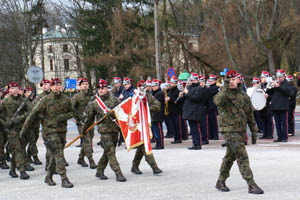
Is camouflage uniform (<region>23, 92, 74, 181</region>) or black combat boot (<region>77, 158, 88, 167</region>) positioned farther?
black combat boot (<region>77, 158, 88, 167</region>)

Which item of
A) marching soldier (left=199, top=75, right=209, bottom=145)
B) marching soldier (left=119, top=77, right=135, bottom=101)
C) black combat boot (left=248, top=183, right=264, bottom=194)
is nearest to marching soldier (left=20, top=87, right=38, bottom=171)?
marching soldier (left=119, top=77, right=135, bottom=101)

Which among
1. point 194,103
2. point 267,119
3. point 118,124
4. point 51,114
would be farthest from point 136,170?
point 267,119

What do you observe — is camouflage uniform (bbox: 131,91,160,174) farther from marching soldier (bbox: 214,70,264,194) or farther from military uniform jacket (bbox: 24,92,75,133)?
marching soldier (bbox: 214,70,264,194)

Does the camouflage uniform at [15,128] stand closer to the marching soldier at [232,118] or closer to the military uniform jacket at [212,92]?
the marching soldier at [232,118]

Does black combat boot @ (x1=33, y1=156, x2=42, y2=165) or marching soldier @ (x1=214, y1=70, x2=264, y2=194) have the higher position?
marching soldier @ (x1=214, y1=70, x2=264, y2=194)

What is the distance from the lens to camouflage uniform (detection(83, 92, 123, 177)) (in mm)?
9086

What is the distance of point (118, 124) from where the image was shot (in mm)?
9305

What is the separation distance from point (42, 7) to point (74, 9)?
3.63 meters

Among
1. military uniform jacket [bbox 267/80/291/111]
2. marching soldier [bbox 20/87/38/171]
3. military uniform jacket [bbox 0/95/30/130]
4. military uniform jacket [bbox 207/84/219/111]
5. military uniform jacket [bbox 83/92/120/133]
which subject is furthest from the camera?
military uniform jacket [bbox 207/84/219/111]

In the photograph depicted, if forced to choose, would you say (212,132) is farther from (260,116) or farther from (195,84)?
(195,84)

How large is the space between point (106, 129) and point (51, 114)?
3.47 ft

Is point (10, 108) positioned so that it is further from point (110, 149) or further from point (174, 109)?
point (174, 109)

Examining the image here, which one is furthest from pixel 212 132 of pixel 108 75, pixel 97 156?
pixel 108 75

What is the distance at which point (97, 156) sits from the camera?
12.8m
